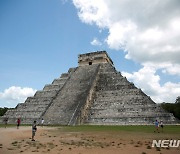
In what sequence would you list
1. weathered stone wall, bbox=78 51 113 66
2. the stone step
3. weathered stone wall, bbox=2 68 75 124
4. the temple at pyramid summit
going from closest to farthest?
the temple at pyramid summit
weathered stone wall, bbox=2 68 75 124
the stone step
weathered stone wall, bbox=78 51 113 66

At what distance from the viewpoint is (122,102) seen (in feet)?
74.5

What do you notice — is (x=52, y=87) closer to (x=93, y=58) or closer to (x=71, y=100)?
(x=71, y=100)

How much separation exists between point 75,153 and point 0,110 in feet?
130

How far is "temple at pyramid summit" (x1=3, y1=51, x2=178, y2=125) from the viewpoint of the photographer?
68.4 feet

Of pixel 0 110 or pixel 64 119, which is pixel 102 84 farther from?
pixel 0 110

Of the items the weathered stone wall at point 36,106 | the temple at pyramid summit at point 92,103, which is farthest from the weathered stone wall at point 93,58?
the weathered stone wall at point 36,106

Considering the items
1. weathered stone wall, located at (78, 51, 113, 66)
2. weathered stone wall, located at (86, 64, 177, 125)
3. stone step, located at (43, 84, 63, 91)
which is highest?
weathered stone wall, located at (78, 51, 113, 66)

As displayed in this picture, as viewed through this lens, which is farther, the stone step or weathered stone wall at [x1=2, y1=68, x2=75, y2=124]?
the stone step

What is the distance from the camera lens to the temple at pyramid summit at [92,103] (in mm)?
Answer: 20859

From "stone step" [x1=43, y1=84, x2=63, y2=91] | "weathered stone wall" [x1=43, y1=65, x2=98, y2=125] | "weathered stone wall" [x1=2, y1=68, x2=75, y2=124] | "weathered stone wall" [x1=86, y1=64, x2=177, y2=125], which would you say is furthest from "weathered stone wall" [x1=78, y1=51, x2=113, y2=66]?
"weathered stone wall" [x1=86, y1=64, x2=177, y2=125]

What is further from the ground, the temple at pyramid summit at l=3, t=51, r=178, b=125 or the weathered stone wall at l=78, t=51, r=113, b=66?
the weathered stone wall at l=78, t=51, r=113, b=66

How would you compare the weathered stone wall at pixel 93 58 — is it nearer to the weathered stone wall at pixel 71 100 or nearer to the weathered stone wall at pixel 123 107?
the weathered stone wall at pixel 71 100

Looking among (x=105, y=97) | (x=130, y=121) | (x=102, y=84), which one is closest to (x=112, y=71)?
(x=102, y=84)

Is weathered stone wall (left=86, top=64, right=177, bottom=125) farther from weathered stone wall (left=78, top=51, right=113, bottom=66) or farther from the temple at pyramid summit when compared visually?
weathered stone wall (left=78, top=51, right=113, bottom=66)
